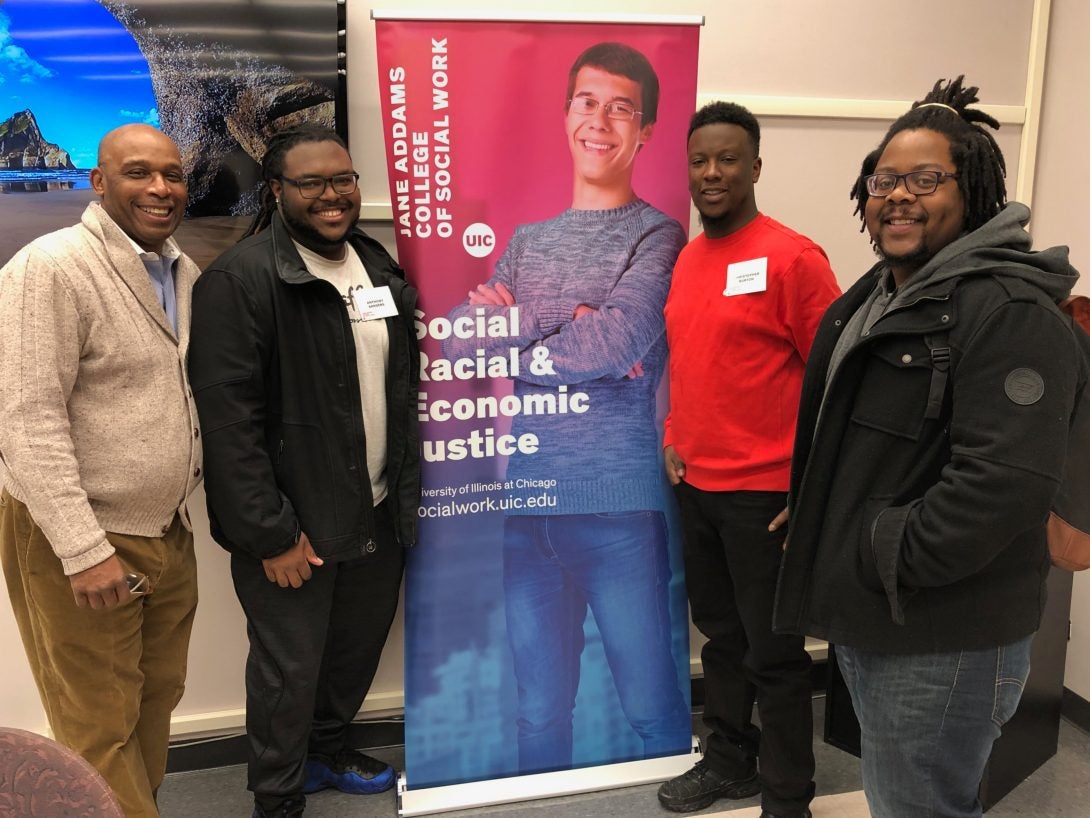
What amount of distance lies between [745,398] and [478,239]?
31.6 inches

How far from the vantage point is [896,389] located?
126 centimetres

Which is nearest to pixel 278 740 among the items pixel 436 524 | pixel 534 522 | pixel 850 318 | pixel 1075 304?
pixel 436 524

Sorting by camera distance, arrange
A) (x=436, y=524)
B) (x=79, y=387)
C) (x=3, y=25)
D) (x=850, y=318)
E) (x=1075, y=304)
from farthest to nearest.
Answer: (x=436, y=524) → (x=3, y=25) → (x=1075, y=304) → (x=79, y=387) → (x=850, y=318)

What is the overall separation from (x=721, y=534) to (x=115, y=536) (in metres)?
1.39

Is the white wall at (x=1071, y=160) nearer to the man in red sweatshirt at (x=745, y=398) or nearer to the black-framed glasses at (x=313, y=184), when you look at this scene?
the man in red sweatshirt at (x=745, y=398)

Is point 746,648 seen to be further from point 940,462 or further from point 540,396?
point 940,462

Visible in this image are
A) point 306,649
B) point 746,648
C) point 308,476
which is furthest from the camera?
point 746,648

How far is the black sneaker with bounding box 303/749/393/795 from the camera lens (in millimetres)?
2299

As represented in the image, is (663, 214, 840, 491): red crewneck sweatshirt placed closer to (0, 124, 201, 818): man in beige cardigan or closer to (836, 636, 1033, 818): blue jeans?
(836, 636, 1033, 818): blue jeans

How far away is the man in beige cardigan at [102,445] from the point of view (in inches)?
58.1

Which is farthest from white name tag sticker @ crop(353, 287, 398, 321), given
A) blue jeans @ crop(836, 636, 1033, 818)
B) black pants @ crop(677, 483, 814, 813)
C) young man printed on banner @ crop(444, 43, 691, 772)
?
blue jeans @ crop(836, 636, 1033, 818)

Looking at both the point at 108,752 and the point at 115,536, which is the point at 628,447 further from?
the point at 108,752

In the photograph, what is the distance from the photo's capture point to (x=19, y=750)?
0.84m

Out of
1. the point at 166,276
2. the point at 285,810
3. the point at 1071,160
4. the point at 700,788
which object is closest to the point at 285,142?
the point at 166,276
